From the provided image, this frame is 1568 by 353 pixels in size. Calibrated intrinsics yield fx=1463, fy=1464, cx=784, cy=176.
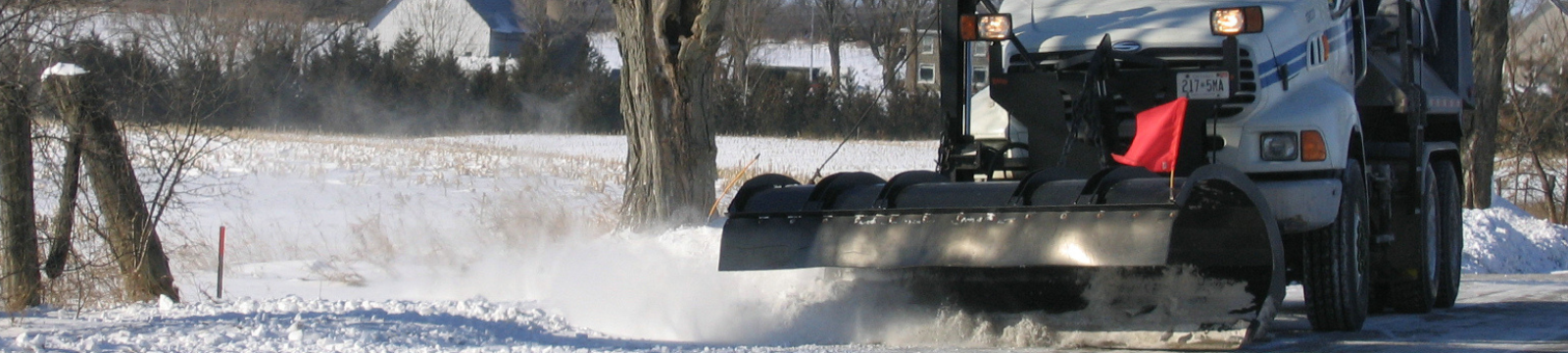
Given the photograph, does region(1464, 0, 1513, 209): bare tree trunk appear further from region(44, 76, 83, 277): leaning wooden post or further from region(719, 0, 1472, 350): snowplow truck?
region(44, 76, 83, 277): leaning wooden post

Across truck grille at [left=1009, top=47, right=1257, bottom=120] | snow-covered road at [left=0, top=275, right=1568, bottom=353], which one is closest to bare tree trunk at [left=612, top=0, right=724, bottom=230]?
snow-covered road at [left=0, top=275, right=1568, bottom=353]

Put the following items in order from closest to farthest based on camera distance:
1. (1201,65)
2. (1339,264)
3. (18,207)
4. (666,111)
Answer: (1201,65)
(1339,264)
(18,207)
(666,111)

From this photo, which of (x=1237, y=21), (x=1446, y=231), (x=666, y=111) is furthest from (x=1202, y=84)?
(x=666, y=111)

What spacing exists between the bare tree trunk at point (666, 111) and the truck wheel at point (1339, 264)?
4609 millimetres

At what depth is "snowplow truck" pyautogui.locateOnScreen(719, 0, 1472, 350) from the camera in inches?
247

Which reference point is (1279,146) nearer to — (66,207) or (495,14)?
(66,207)

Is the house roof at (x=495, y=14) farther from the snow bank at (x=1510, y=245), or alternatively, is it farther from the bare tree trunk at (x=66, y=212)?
the bare tree trunk at (x=66, y=212)

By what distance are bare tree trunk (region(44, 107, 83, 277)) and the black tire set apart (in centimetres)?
869

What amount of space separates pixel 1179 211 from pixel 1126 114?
161cm

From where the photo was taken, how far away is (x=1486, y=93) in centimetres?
2058

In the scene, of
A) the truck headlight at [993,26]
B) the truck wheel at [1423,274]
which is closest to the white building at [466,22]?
the truck wheel at [1423,274]

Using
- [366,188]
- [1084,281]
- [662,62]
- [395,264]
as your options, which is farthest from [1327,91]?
[366,188]

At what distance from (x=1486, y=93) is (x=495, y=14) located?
47848 millimetres

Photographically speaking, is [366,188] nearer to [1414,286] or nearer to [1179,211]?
[1414,286]
